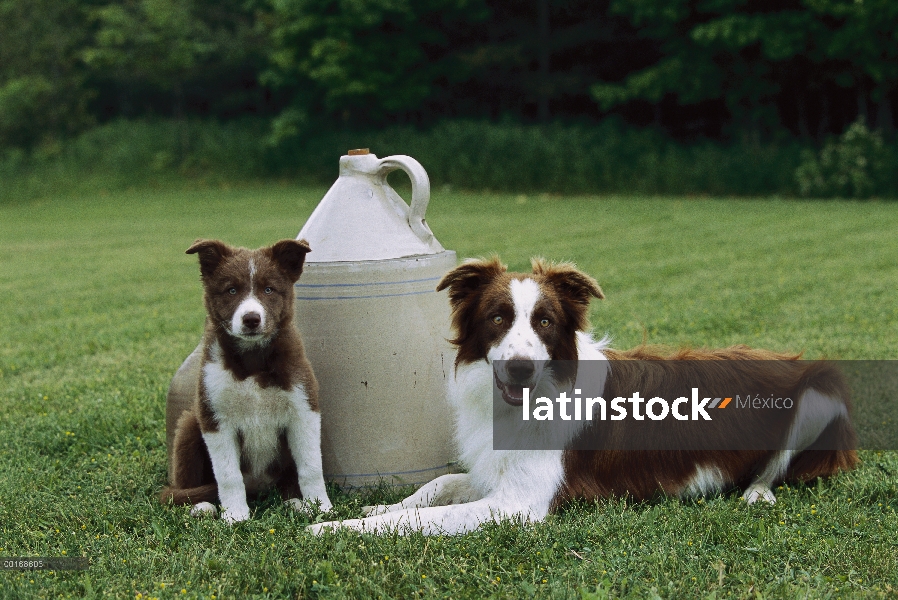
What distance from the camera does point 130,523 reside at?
4484 mm

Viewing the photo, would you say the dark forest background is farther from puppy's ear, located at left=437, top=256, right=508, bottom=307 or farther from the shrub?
puppy's ear, located at left=437, top=256, right=508, bottom=307

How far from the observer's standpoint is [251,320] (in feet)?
13.6

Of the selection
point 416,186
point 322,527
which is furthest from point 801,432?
point 322,527

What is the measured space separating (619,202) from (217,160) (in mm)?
15073

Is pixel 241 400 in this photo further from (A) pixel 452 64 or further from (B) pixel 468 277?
(A) pixel 452 64


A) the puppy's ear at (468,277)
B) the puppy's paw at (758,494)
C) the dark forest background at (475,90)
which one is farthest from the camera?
the dark forest background at (475,90)

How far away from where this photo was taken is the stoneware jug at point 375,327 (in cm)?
480

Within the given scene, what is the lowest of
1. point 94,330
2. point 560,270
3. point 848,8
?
point 94,330

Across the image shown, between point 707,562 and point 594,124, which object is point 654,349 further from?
point 594,124

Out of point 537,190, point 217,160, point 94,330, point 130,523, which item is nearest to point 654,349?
point 130,523

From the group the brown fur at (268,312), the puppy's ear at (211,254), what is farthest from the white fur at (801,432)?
the puppy's ear at (211,254)

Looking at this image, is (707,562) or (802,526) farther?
(802,526)

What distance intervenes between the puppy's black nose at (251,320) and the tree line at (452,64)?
23235mm

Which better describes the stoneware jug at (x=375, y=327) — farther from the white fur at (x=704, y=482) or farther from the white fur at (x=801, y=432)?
the white fur at (x=801, y=432)
